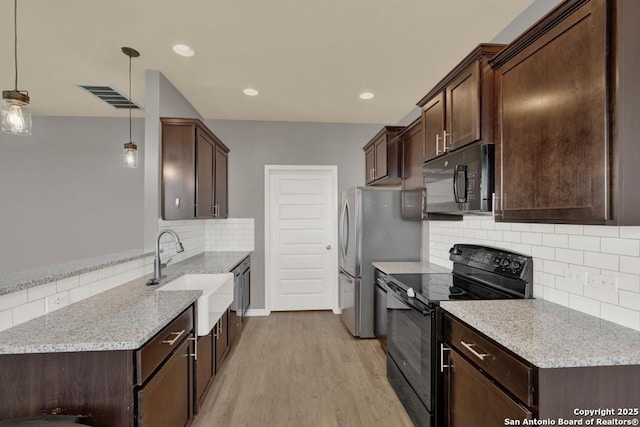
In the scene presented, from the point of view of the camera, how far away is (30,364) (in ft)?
4.20

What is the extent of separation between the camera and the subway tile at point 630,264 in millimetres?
1360

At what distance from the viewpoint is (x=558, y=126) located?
4.39 feet

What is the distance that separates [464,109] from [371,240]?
1885mm

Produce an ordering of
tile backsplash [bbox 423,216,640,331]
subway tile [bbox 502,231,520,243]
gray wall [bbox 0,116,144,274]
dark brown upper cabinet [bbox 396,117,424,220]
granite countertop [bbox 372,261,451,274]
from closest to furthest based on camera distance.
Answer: tile backsplash [bbox 423,216,640,331] < subway tile [bbox 502,231,520,243] < granite countertop [bbox 372,261,451,274] < dark brown upper cabinet [bbox 396,117,424,220] < gray wall [bbox 0,116,144,274]

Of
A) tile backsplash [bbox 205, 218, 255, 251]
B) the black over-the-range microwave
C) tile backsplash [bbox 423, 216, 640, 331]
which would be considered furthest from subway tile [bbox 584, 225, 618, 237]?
tile backsplash [bbox 205, 218, 255, 251]

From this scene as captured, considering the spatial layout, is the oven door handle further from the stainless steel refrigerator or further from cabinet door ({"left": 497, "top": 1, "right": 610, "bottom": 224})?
the stainless steel refrigerator

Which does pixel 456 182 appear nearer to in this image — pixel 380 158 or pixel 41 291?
pixel 380 158

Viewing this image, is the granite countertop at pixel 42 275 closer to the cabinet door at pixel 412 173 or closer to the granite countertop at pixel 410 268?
the granite countertop at pixel 410 268

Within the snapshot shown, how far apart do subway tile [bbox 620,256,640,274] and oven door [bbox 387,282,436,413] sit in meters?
0.88

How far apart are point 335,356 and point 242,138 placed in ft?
10.2

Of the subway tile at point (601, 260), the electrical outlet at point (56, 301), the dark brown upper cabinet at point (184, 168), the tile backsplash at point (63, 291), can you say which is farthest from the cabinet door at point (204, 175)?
the subway tile at point (601, 260)

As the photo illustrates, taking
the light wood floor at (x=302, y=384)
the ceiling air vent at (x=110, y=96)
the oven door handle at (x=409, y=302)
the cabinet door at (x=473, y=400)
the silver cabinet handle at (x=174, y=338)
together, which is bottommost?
the light wood floor at (x=302, y=384)

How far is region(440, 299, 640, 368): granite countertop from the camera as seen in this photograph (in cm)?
111

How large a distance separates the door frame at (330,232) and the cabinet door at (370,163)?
47 cm
